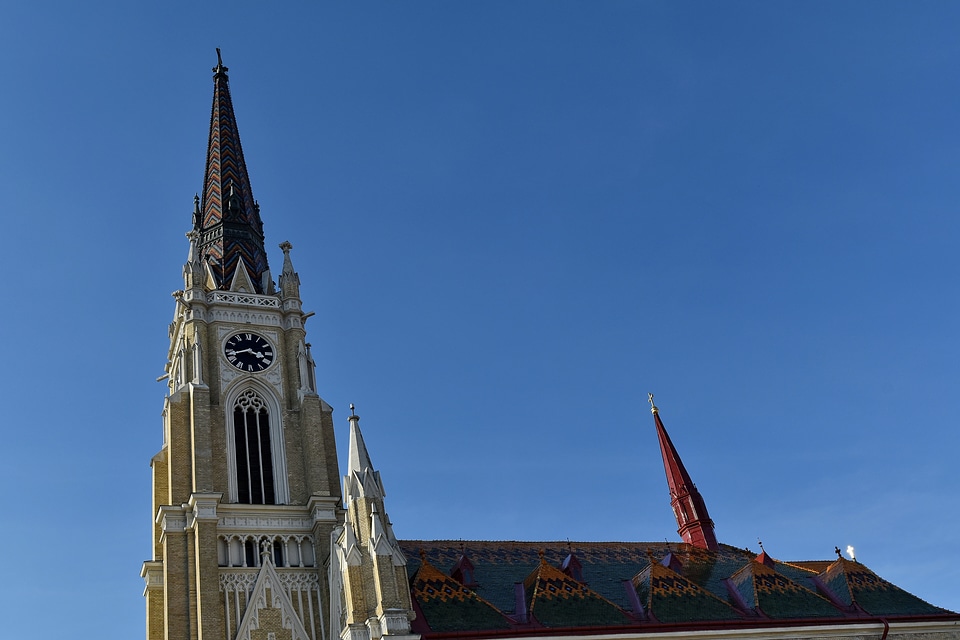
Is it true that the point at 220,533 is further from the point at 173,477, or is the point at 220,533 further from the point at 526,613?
the point at 526,613

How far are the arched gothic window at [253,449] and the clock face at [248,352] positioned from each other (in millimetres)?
1169

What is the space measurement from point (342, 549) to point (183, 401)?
9574 millimetres

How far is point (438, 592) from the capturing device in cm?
3306

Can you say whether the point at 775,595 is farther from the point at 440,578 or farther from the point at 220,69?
the point at 220,69

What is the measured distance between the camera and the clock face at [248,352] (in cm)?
3850

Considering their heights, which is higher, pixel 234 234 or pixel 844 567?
pixel 234 234

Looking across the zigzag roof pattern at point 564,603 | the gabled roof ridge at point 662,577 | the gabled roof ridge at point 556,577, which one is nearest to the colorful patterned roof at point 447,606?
the zigzag roof pattern at point 564,603

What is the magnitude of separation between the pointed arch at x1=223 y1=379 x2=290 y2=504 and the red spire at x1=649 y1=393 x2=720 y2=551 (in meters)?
19.8

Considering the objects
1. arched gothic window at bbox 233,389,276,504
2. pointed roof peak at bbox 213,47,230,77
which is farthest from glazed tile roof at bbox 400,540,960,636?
pointed roof peak at bbox 213,47,230,77

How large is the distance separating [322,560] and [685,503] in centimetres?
2123

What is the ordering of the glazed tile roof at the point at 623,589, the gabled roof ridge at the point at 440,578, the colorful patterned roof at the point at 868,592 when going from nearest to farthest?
1. the glazed tile roof at the point at 623,589
2. the gabled roof ridge at the point at 440,578
3. the colorful patterned roof at the point at 868,592

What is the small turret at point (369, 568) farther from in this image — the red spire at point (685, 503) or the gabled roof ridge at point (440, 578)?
the red spire at point (685, 503)

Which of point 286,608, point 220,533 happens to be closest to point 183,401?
point 220,533

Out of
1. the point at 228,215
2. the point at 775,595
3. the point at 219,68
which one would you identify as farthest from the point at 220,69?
the point at 775,595
